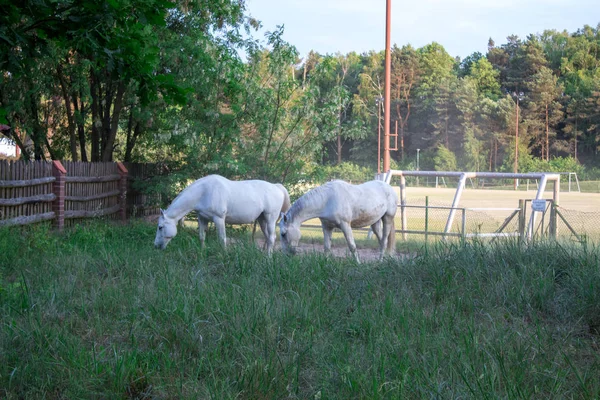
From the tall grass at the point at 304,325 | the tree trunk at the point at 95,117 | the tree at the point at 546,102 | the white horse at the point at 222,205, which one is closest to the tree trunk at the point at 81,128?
the tree trunk at the point at 95,117

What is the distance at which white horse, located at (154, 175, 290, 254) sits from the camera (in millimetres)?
11496

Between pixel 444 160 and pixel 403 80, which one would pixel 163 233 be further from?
pixel 403 80

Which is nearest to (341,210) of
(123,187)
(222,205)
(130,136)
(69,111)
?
(222,205)

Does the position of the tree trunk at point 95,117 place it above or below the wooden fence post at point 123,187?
above

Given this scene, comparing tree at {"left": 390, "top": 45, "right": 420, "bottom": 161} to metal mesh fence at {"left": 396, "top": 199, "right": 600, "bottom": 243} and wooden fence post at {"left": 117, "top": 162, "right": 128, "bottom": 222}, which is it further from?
wooden fence post at {"left": 117, "top": 162, "right": 128, "bottom": 222}

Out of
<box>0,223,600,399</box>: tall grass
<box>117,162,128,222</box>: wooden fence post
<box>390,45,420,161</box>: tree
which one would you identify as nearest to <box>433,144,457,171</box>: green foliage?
<box>390,45,420,161</box>: tree

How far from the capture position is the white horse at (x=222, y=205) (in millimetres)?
11496

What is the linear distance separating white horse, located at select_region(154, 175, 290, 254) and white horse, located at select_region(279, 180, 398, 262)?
65 centimetres

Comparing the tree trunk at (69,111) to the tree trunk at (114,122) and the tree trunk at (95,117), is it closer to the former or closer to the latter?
the tree trunk at (95,117)

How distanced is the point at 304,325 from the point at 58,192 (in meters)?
9.56

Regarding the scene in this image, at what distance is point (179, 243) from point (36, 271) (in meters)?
3.78

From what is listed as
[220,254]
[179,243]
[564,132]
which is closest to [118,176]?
[179,243]

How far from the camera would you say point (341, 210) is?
1223 cm

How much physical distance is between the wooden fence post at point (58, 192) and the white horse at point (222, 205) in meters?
3.38
